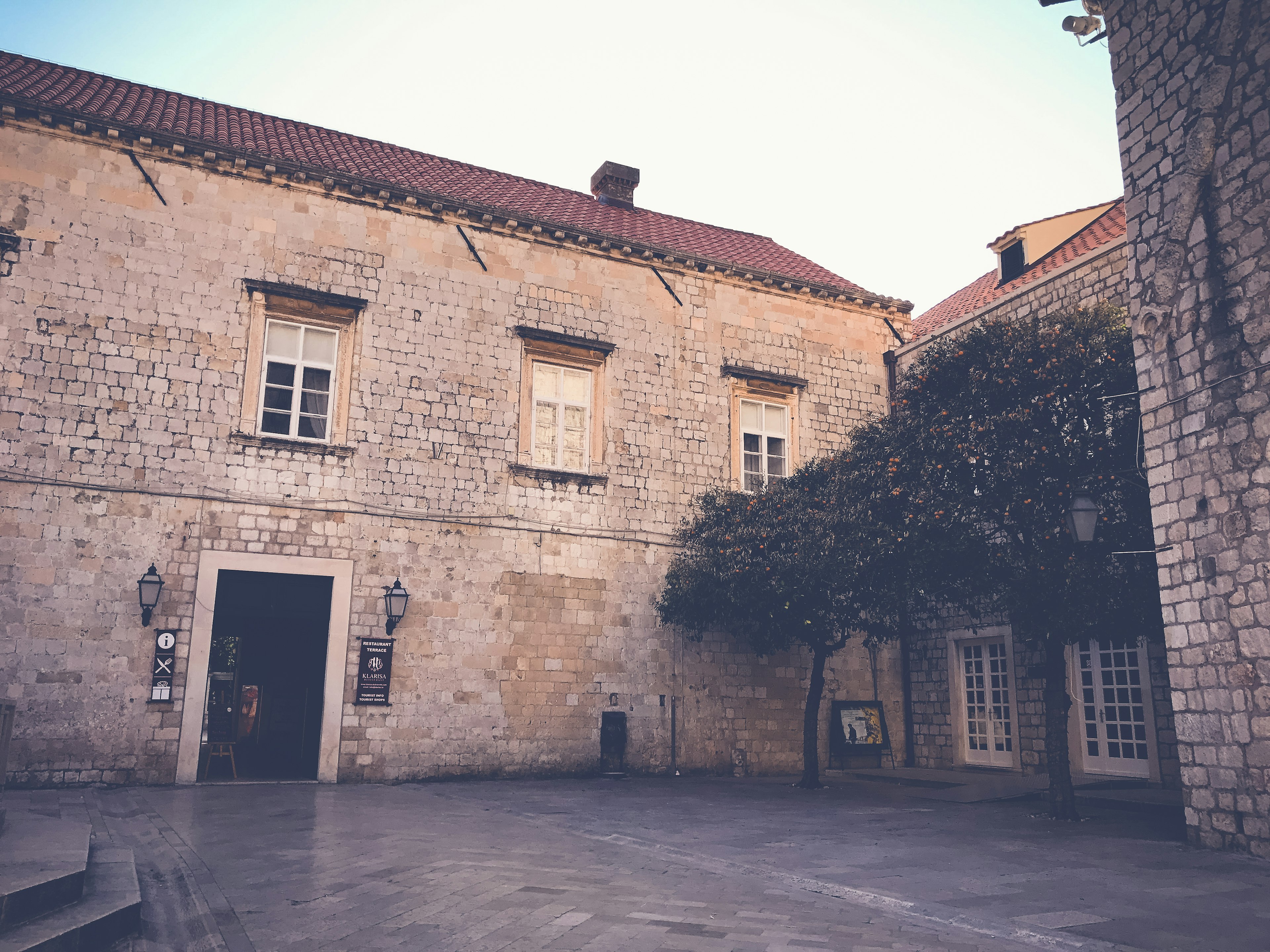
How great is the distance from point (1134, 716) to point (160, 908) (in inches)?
513

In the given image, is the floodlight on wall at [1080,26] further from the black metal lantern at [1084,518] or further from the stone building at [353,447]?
the stone building at [353,447]

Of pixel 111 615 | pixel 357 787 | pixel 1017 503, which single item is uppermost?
pixel 1017 503

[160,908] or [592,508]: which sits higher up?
[592,508]

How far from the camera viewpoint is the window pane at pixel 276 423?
46.0ft

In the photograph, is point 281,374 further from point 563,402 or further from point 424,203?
point 563,402

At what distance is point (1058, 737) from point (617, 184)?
14554mm

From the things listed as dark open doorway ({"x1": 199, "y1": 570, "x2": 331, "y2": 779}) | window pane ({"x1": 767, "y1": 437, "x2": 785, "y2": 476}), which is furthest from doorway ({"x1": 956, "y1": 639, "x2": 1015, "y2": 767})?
dark open doorway ({"x1": 199, "y1": 570, "x2": 331, "y2": 779})

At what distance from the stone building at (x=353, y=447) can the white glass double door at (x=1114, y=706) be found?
385 centimetres

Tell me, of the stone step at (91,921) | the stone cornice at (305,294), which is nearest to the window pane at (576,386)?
the stone cornice at (305,294)

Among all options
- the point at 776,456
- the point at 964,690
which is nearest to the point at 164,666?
the point at 776,456

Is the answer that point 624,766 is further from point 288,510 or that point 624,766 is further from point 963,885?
point 963,885

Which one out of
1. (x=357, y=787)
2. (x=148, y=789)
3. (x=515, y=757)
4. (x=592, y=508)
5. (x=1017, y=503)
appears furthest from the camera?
(x=592, y=508)

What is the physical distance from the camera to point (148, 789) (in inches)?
475

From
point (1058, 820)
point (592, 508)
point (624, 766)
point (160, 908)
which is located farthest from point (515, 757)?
point (160, 908)
